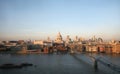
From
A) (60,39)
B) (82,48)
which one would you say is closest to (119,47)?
(82,48)

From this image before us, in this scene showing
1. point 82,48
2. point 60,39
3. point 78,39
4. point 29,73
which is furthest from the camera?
point 78,39

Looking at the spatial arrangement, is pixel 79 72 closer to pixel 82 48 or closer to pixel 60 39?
pixel 82 48

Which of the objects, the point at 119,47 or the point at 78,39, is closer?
the point at 119,47

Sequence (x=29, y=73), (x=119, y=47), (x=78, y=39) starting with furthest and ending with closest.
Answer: (x=78, y=39)
(x=119, y=47)
(x=29, y=73)

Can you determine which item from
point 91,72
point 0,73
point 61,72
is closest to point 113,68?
point 91,72

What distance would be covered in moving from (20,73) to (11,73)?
0.61 meters

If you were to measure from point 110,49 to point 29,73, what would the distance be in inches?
1439

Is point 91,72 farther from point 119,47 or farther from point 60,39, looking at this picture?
point 60,39

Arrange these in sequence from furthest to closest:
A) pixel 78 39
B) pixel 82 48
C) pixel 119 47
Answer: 1. pixel 78 39
2. pixel 82 48
3. pixel 119 47

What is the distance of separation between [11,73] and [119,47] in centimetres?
3564

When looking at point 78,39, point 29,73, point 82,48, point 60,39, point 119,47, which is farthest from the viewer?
point 78,39

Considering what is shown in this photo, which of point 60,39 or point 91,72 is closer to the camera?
point 91,72

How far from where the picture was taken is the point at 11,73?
655 inches

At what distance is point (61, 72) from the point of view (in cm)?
1716
